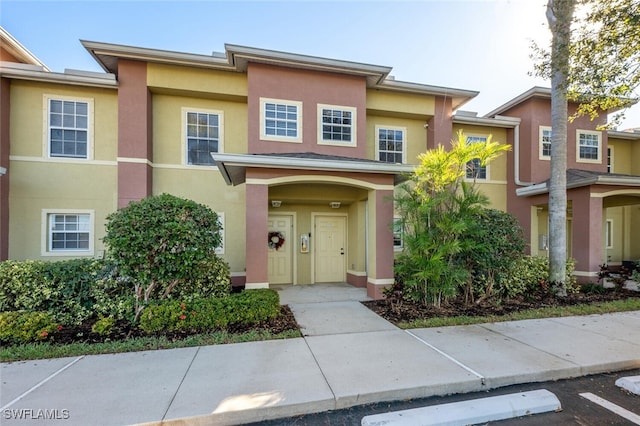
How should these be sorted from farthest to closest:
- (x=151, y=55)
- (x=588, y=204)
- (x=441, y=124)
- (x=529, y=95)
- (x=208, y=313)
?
(x=529, y=95) < (x=441, y=124) < (x=588, y=204) < (x=151, y=55) < (x=208, y=313)

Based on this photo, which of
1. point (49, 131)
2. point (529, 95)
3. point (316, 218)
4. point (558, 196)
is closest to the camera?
point (558, 196)

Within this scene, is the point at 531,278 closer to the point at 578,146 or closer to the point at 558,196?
the point at 558,196

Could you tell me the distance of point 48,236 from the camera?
8367 millimetres

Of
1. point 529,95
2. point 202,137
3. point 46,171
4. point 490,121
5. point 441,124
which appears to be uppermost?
point 529,95

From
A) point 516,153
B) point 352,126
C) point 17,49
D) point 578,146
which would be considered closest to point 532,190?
point 516,153

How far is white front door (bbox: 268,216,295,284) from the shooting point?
32.3 feet

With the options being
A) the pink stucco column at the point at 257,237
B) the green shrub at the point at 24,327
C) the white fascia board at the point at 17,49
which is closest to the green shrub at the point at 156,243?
the pink stucco column at the point at 257,237

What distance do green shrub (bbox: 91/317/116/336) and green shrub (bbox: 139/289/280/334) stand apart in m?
0.49

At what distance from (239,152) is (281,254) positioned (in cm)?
372

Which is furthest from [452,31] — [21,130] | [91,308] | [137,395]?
[21,130]

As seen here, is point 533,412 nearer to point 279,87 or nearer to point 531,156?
point 279,87

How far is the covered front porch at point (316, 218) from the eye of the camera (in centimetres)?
674

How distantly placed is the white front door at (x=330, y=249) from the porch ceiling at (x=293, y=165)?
323 cm

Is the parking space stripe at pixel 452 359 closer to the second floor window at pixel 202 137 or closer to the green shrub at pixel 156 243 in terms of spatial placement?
the green shrub at pixel 156 243
